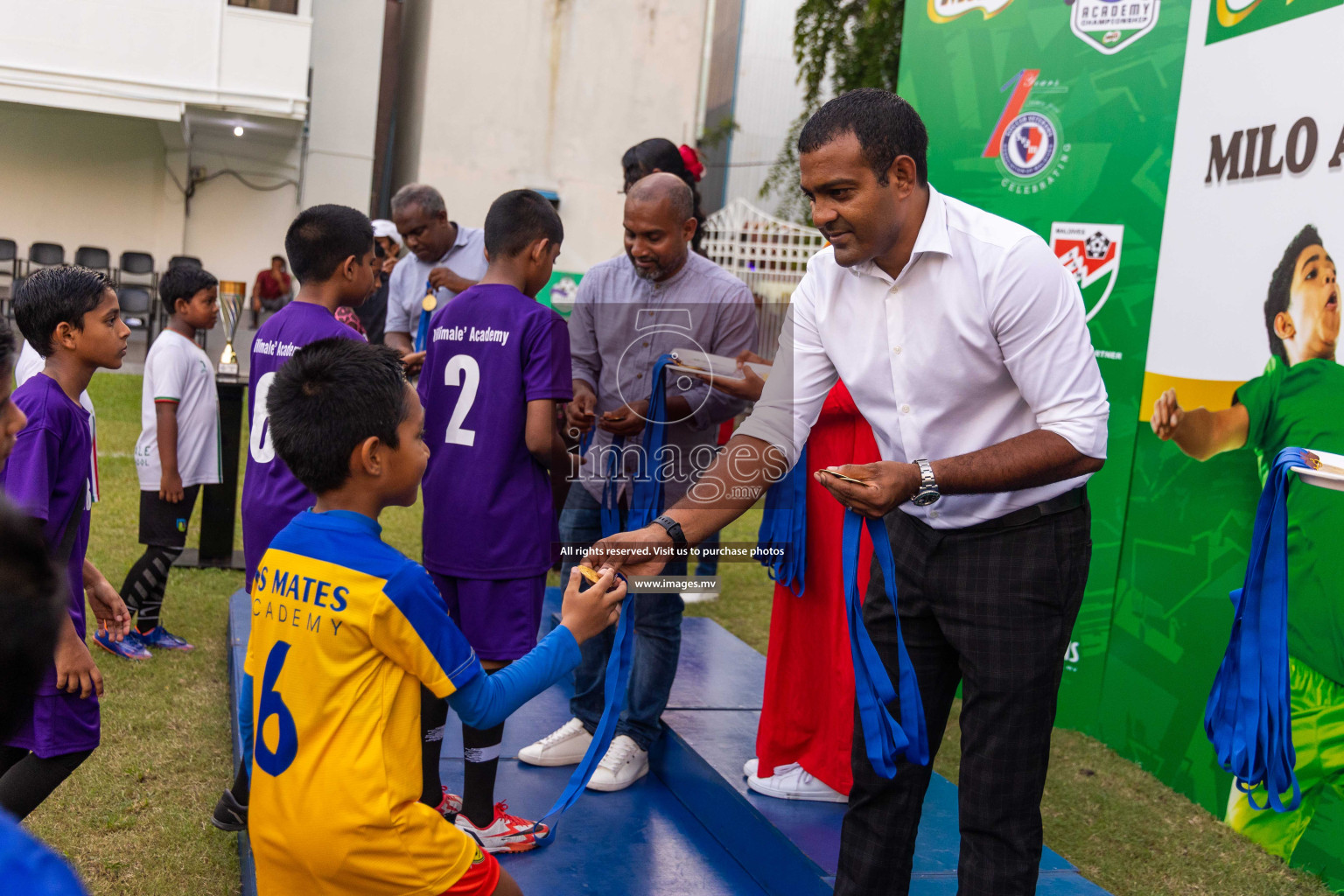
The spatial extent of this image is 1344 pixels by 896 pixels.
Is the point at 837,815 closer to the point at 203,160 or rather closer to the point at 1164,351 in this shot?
the point at 1164,351

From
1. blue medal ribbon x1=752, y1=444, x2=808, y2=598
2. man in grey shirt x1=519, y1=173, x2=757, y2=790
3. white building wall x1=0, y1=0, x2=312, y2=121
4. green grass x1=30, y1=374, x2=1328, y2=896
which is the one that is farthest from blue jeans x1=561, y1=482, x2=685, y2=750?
white building wall x1=0, y1=0, x2=312, y2=121

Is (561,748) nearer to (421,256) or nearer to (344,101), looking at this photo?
(421,256)

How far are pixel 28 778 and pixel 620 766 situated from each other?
1758 mm

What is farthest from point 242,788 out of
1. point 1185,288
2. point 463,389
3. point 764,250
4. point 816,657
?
point 764,250

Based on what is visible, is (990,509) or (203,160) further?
(203,160)

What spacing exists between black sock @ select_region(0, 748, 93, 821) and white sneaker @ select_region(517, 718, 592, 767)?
5.12 ft

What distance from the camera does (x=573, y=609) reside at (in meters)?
2.03

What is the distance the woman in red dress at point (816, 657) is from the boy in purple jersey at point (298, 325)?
1121mm

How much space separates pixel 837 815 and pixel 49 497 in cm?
218

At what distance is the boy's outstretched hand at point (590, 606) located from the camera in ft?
6.62

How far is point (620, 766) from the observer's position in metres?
3.65

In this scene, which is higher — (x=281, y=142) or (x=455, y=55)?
(x=455, y=55)

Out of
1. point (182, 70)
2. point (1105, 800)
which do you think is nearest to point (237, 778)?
point (1105, 800)

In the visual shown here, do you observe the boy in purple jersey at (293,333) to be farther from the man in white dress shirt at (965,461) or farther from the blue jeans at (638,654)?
the man in white dress shirt at (965,461)
